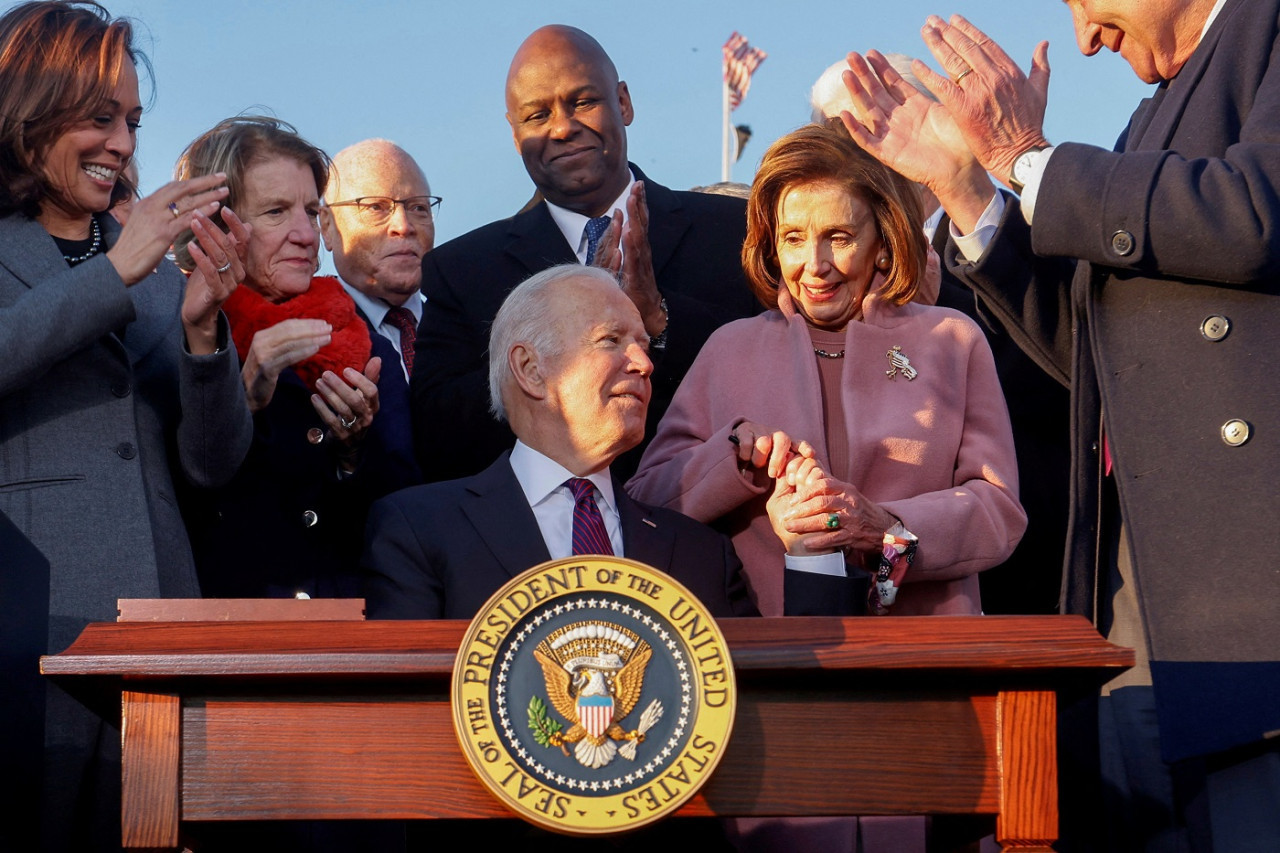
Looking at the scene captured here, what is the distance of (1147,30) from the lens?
9.51 ft

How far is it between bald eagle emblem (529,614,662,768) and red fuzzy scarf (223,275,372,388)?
191 centimetres

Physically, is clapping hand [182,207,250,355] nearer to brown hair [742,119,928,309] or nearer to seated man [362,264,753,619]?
seated man [362,264,753,619]

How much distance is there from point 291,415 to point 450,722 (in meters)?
1.84

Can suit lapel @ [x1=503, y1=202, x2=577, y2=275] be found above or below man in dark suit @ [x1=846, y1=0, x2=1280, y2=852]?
above

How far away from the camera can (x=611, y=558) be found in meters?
2.08

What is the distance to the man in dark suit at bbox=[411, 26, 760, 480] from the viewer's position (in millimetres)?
3949

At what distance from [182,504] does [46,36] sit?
1081 millimetres

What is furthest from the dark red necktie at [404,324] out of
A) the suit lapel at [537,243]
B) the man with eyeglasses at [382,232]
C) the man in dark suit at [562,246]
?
the suit lapel at [537,243]

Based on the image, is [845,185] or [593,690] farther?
[845,185]

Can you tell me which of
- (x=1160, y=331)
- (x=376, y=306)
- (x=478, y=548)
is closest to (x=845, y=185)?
(x=1160, y=331)

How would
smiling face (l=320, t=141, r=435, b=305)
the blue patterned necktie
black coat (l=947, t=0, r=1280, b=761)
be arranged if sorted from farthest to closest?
1. smiling face (l=320, t=141, r=435, b=305)
2. the blue patterned necktie
3. black coat (l=947, t=0, r=1280, b=761)

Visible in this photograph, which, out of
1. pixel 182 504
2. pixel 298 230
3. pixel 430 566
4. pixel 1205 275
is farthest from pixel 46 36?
pixel 1205 275

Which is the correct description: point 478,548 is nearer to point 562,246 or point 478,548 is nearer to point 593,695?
point 593,695

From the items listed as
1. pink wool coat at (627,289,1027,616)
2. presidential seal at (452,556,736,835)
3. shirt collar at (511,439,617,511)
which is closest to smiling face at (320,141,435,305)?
pink wool coat at (627,289,1027,616)
